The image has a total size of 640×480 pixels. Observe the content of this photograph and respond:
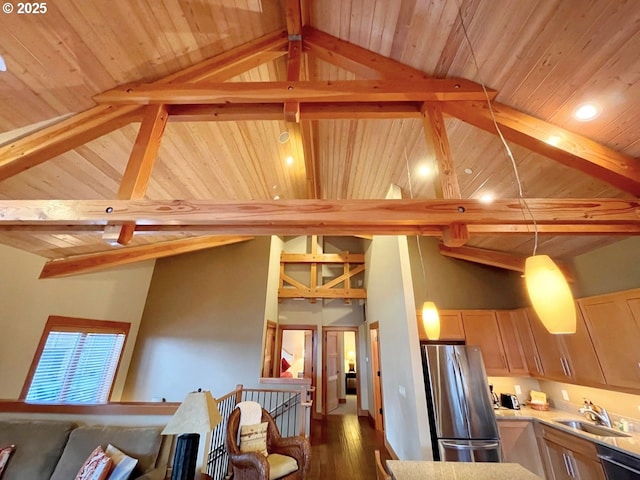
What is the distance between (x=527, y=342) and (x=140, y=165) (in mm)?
5087

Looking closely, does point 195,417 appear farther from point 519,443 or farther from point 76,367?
point 76,367

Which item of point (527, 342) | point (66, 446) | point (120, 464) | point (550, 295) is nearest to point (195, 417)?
point (120, 464)

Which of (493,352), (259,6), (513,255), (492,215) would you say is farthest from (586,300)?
(259,6)

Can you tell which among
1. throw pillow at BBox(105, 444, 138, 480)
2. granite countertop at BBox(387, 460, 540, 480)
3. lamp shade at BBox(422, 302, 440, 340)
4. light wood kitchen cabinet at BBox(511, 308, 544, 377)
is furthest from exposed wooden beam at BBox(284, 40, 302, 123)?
light wood kitchen cabinet at BBox(511, 308, 544, 377)

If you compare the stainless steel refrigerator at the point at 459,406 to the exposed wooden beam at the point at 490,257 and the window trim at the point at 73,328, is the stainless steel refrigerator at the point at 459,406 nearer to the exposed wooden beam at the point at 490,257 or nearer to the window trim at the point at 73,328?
the exposed wooden beam at the point at 490,257

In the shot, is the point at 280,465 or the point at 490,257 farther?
the point at 490,257

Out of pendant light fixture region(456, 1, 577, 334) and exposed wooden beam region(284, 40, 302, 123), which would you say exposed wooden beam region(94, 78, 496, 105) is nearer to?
exposed wooden beam region(284, 40, 302, 123)

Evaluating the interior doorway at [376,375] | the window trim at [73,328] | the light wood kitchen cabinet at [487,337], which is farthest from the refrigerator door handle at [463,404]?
the window trim at [73,328]

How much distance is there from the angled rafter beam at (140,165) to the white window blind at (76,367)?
3.17m

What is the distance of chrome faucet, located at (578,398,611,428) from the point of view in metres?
2.71

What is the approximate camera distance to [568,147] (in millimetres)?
1769

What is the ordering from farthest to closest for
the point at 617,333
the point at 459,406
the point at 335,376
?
the point at 335,376 < the point at 459,406 < the point at 617,333

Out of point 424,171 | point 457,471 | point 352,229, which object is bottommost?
point 457,471

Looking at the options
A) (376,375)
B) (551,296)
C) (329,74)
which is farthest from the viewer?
(376,375)
